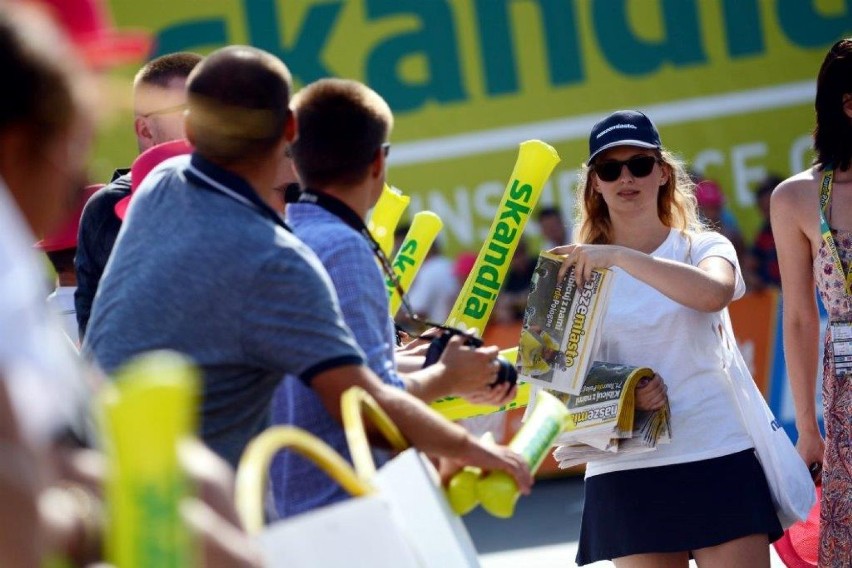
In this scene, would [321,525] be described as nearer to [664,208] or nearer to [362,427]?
[362,427]

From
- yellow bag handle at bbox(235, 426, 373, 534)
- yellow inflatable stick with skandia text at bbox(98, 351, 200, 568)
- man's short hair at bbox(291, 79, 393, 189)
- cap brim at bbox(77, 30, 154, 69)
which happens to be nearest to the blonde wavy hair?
man's short hair at bbox(291, 79, 393, 189)

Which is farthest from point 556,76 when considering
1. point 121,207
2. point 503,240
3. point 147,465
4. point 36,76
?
point 147,465

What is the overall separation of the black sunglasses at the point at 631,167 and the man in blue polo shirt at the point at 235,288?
1760mm

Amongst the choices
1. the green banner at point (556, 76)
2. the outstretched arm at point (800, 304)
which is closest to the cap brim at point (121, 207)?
the outstretched arm at point (800, 304)

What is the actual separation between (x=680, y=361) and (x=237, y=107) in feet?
6.51

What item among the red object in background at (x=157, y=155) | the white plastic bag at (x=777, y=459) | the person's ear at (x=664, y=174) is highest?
the red object in background at (x=157, y=155)

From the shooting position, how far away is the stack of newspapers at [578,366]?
4680 mm

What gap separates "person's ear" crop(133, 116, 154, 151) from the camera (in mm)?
4801

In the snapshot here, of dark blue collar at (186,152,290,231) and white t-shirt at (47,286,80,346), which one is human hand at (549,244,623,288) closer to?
dark blue collar at (186,152,290,231)

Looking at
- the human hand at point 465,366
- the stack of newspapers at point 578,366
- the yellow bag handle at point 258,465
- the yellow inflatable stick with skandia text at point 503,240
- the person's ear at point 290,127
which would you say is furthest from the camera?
the stack of newspapers at point 578,366

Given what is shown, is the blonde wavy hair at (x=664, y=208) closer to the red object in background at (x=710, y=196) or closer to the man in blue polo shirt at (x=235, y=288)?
the man in blue polo shirt at (x=235, y=288)

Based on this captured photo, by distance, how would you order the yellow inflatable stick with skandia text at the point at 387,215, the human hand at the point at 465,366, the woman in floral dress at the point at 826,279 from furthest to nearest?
the yellow inflatable stick with skandia text at the point at 387,215 < the woman in floral dress at the point at 826,279 < the human hand at the point at 465,366

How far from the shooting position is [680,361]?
15.7 ft

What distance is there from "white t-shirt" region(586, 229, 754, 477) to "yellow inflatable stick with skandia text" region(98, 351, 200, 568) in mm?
3024
